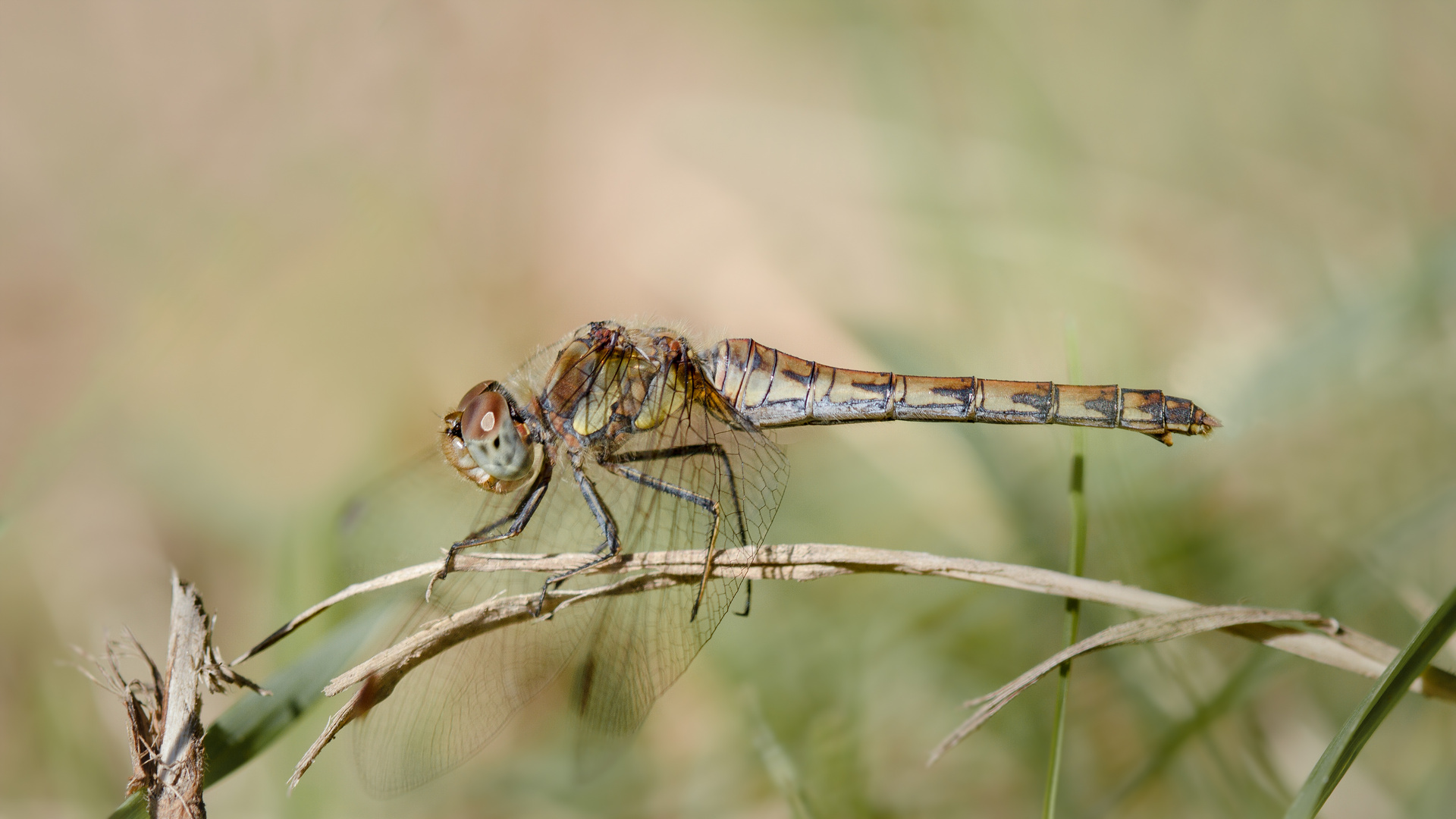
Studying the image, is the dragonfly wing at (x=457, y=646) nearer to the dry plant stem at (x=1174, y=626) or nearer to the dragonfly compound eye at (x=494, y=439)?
the dragonfly compound eye at (x=494, y=439)

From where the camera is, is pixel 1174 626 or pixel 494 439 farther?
pixel 494 439

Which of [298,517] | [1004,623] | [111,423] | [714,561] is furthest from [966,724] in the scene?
[111,423]

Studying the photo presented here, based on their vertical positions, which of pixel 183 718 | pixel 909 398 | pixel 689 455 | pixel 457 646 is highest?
pixel 909 398

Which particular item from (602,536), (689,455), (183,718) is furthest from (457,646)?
(689,455)

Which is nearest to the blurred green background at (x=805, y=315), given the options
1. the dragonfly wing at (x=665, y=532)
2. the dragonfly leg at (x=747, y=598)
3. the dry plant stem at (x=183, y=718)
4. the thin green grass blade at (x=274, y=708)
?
the dragonfly leg at (x=747, y=598)

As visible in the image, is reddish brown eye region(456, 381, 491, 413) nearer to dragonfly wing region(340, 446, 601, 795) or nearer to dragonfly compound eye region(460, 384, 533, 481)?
dragonfly compound eye region(460, 384, 533, 481)

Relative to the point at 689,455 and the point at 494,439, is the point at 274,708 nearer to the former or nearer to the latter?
the point at 494,439

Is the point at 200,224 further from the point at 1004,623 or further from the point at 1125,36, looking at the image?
the point at 1125,36
